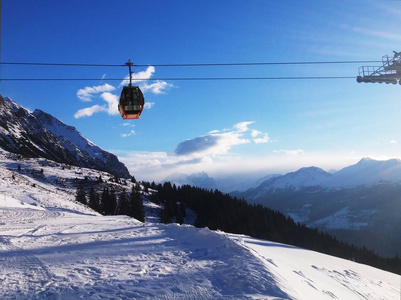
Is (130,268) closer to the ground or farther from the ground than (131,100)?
closer to the ground

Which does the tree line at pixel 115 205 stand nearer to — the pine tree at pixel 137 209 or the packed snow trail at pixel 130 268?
the pine tree at pixel 137 209

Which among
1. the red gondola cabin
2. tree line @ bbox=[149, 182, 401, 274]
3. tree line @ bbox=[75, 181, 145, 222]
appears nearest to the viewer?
the red gondola cabin

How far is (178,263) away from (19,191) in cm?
4114

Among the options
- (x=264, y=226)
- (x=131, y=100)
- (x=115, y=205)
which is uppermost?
(x=131, y=100)

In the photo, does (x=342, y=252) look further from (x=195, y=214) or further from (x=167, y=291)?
(x=167, y=291)

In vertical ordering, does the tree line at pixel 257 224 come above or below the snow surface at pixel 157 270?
below

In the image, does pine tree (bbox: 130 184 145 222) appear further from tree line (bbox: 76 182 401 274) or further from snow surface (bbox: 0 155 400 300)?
snow surface (bbox: 0 155 400 300)

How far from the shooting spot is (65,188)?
76000 millimetres

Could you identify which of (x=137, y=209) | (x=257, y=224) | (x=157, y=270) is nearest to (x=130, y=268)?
(x=157, y=270)

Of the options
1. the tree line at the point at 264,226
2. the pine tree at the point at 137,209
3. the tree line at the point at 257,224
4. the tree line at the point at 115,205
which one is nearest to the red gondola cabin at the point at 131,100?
the pine tree at the point at 137,209

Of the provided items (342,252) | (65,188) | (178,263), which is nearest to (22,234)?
(178,263)

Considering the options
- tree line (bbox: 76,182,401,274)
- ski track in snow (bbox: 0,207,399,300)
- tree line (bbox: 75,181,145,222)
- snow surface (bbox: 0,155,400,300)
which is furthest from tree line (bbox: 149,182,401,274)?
ski track in snow (bbox: 0,207,399,300)

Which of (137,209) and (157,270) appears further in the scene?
(137,209)

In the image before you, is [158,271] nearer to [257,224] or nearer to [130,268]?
[130,268]
